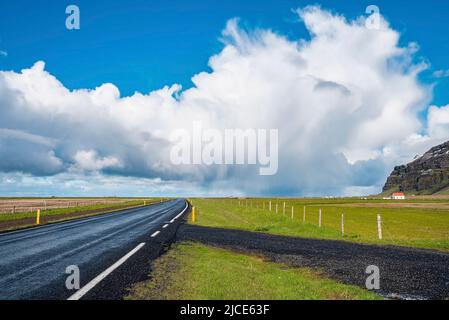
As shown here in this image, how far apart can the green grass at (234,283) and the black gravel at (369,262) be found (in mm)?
777

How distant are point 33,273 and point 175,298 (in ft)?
13.5

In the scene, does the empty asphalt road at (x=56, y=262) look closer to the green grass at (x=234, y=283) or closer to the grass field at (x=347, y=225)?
the green grass at (x=234, y=283)

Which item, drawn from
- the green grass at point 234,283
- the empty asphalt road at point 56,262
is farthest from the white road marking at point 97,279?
the green grass at point 234,283

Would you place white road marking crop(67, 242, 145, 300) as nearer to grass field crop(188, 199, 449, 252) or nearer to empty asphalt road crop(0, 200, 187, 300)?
empty asphalt road crop(0, 200, 187, 300)

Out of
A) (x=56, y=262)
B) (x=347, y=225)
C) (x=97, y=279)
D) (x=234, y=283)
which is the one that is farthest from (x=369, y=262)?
(x=347, y=225)

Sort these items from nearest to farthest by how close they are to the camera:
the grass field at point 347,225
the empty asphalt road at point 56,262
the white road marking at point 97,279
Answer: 1. the white road marking at point 97,279
2. the empty asphalt road at point 56,262
3. the grass field at point 347,225

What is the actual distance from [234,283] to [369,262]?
5255 mm

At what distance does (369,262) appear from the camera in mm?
10180

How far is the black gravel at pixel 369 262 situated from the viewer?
7.36m

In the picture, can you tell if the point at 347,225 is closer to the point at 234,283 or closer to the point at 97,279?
the point at 234,283

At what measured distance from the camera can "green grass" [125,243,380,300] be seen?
6.27 metres

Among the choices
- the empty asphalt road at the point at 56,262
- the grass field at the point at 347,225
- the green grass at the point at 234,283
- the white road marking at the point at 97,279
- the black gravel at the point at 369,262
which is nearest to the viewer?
the white road marking at the point at 97,279
